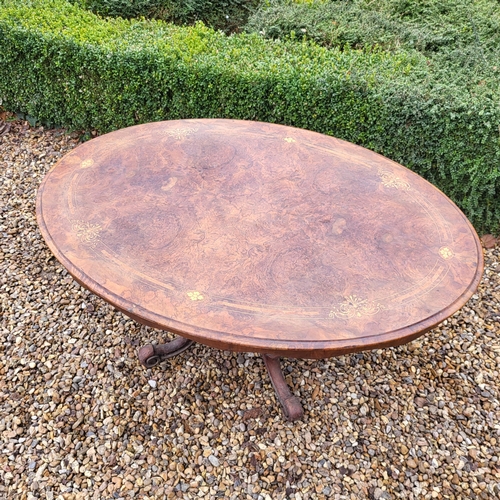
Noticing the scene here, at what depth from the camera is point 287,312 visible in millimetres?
2082

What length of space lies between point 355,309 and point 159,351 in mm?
1495

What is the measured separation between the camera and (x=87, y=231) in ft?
7.98

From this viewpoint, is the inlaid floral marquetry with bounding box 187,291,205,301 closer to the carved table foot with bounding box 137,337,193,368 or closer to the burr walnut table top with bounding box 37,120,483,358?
the burr walnut table top with bounding box 37,120,483,358

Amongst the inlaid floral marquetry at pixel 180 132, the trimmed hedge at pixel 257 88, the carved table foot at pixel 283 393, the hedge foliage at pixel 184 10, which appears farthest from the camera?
the hedge foliage at pixel 184 10

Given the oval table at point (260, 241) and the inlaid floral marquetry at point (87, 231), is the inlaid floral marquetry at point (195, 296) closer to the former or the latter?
the oval table at point (260, 241)

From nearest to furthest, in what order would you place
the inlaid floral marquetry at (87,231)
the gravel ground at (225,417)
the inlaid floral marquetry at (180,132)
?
the inlaid floral marquetry at (87,231), the gravel ground at (225,417), the inlaid floral marquetry at (180,132)

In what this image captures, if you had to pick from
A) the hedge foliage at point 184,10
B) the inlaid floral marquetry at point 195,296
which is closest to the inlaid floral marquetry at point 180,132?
the inlaid floral marquetry at point 195,296

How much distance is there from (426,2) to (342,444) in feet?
17.1

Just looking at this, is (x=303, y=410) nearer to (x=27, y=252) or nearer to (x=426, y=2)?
(x=27, y=252)

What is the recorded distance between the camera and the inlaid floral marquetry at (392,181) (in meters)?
2.86

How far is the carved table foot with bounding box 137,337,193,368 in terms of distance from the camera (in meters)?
3.02

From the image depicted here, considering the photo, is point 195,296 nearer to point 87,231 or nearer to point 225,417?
point 87,231

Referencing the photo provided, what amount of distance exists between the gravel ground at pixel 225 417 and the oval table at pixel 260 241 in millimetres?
249

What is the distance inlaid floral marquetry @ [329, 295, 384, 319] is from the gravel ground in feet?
3.68
